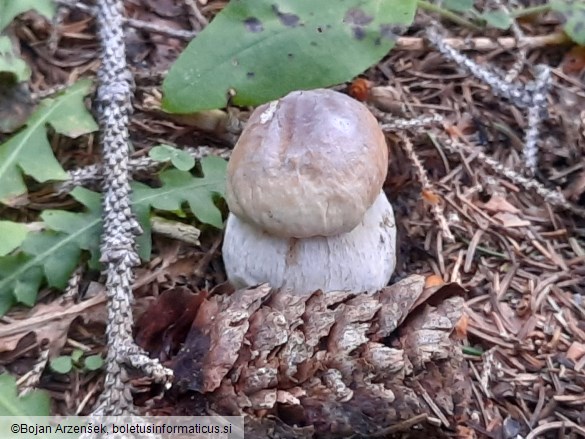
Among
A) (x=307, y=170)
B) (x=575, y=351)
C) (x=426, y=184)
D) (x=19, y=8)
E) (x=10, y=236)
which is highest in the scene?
(x=19, y=8)

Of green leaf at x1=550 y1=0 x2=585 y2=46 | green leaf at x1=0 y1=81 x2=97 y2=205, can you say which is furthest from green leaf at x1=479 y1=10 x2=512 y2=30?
green leaf at x1=0 y1=81 x2=97 y2=205

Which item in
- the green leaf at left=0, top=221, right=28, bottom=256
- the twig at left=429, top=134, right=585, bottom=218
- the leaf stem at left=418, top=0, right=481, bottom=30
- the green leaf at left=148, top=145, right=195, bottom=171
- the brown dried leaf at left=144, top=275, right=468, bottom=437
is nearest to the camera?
the brown dried leaf at left=144, top=275, right=468, bottom=437

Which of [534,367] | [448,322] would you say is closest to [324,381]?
[448,322]

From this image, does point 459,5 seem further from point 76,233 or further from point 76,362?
point 76,362

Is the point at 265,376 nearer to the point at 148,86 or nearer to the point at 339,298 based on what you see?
the point at 339,298

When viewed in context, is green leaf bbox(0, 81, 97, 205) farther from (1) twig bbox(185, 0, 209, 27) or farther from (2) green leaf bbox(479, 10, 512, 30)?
(2) green leaf bbox(479, 10, 512, 30)

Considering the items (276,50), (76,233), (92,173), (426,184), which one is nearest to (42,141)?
(92,173)
